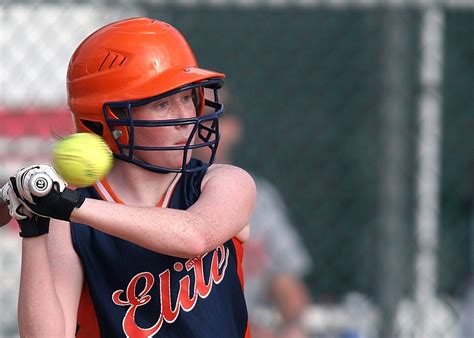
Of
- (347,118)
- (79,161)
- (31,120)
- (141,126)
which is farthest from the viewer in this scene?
(347,118)

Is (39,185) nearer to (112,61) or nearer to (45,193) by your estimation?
(45,193)

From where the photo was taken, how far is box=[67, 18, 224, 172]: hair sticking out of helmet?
2609 millimetres

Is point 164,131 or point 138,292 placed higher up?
point 164,131

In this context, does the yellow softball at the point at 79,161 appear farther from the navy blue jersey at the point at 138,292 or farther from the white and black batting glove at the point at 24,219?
the navy blue jersey at the point at 138,292

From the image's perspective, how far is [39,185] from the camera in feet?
7.40

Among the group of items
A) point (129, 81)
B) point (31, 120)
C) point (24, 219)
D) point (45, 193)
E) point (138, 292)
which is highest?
point (129, 81)

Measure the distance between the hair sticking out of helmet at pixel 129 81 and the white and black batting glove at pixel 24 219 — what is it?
33 centimetres

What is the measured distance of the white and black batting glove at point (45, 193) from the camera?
2.26m

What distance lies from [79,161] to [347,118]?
10.2ft

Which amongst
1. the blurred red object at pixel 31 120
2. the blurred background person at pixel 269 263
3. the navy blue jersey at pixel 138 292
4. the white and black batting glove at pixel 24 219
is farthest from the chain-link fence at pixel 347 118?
the white and black batting glove at pixel 24 219

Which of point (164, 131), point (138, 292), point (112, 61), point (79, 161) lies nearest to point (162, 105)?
point (164, 131)

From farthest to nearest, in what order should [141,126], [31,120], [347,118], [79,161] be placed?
[347,118], [31,120], [141,126], [79,161]

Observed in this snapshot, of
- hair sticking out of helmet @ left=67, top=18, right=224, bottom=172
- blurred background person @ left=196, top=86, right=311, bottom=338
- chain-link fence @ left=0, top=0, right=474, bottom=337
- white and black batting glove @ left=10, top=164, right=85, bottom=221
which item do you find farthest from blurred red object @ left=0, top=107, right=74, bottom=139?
white and black batting glove @ left=10, top=164, right=85, bottom=221

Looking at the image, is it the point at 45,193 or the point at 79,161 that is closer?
the point at 45,193
